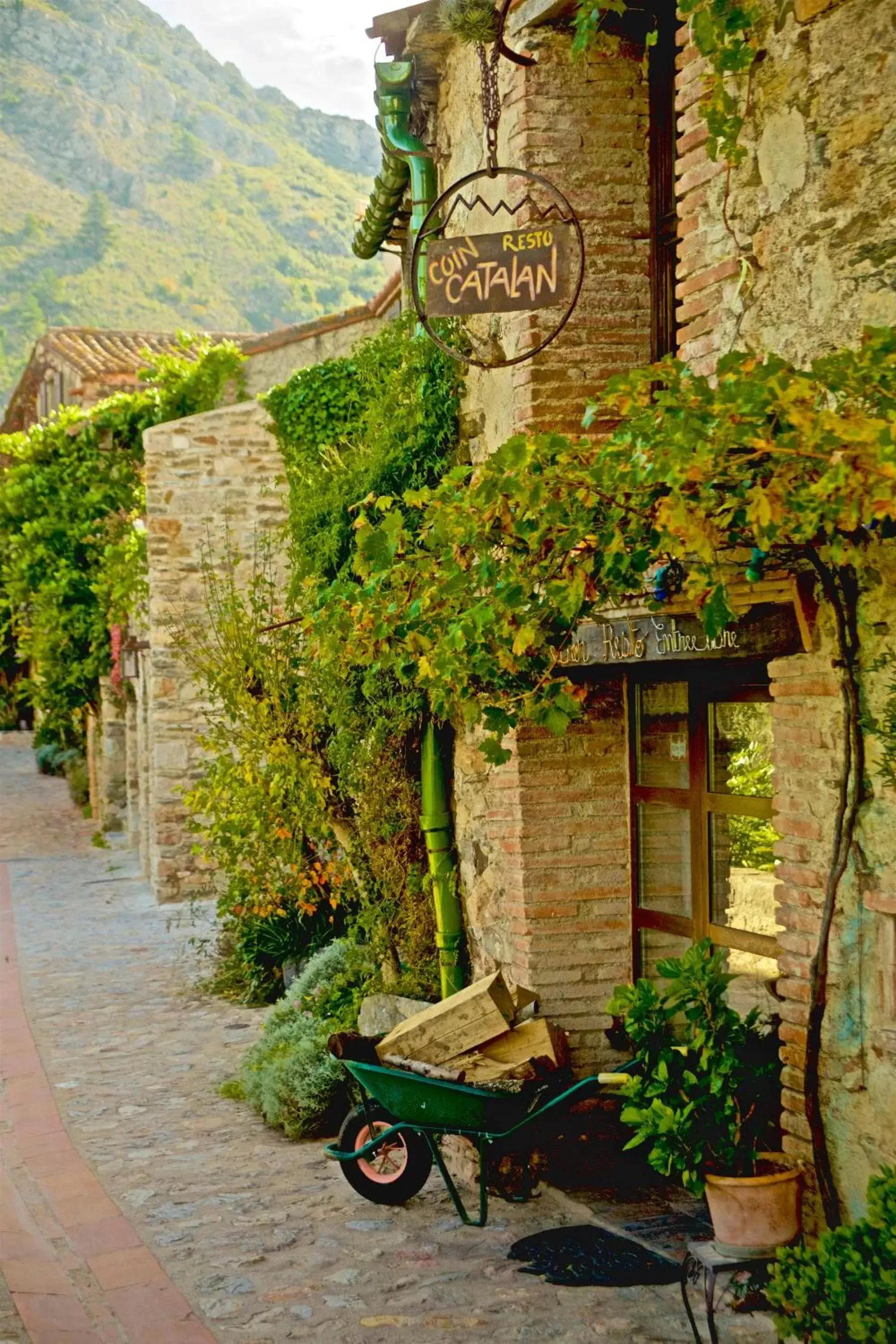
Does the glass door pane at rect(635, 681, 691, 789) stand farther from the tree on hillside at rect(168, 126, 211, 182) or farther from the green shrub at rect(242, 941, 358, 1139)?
the tree on hillside at rect(168, 126, 211, 182)

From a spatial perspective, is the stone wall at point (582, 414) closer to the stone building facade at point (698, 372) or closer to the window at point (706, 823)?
the stone building facade at point (698, 372)

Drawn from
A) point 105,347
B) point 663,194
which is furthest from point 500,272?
point 105,347

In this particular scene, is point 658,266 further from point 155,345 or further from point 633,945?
point 155,345

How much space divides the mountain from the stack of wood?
58884mm

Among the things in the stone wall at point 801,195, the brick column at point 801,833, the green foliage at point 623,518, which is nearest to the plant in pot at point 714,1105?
the brick column at point 801,833

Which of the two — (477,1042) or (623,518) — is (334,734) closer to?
(477,1042)

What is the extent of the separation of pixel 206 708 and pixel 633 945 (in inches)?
358

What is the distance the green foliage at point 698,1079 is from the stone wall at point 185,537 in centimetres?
945

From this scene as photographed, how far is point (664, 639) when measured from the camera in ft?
18.1

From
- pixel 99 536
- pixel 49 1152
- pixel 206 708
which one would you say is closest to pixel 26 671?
pixel 99 536

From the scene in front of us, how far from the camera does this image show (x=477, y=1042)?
6.08 meters

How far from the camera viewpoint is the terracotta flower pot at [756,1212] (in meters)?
4.65

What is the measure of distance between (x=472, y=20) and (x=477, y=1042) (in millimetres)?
4525

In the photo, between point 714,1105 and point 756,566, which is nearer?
point 756,566
